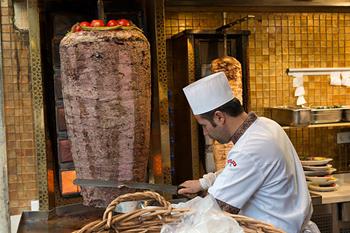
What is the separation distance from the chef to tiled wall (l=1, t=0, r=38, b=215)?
1.55m

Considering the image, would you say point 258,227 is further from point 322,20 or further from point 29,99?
point 322,20

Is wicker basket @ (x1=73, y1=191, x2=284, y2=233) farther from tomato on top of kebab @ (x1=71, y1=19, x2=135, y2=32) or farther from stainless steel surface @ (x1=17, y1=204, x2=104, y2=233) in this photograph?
stainless steel surface @ (x1=17, y1=204, x2=104, y2=233)

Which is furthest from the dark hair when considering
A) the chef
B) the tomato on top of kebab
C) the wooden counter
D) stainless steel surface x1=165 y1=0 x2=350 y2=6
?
the wooden counter

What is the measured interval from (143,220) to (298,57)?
284 cm

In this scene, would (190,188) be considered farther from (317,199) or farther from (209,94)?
(317,199)

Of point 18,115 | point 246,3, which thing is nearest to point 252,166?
point 246,3

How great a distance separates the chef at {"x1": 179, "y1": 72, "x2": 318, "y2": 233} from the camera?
178 cm

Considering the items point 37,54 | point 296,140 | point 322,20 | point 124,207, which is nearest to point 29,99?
point 37,54

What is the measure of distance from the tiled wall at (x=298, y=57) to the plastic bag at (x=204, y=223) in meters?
2.50

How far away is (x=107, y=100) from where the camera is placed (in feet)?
5.05

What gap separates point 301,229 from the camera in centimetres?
187

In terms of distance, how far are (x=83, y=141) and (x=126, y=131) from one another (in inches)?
6.0

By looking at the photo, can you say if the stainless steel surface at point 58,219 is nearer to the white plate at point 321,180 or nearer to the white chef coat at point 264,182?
the white chef coat at point 264,182

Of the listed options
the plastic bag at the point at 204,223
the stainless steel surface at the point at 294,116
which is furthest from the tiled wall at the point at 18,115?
the plastic bag at the point at 204,223
